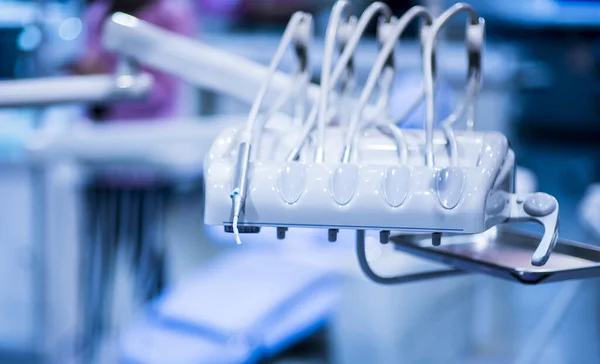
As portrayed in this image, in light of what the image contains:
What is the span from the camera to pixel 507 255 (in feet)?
2.11

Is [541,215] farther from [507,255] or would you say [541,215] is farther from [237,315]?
[237,315]

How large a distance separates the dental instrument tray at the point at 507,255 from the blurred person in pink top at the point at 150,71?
127 centimetres

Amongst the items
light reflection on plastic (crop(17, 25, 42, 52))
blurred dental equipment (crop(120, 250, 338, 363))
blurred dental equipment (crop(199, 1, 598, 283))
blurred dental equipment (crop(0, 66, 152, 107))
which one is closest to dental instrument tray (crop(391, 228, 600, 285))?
blurred dental equipment (crop(199, 1, 598, 283))

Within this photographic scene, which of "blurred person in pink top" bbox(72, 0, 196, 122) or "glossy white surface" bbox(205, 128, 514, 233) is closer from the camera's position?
"glossy white surface" bbox(205, 128, 514, 233)

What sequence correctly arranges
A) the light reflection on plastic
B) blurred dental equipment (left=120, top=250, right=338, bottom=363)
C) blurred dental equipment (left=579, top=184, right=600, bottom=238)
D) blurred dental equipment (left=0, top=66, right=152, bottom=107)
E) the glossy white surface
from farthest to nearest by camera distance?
the light reflection on plastic
blurred dental equipment (left=120, top=250, right=338, bottom=363)
blurred dental equipment (left=579, top=184, right=600, bottom=238)
blurred dental equipment (left=0, top=66, right=152, bottom=107)
the glossy white surface

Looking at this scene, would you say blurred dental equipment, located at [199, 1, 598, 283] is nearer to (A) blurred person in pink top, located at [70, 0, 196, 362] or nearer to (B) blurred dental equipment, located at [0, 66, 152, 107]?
(B) blurred dental equipment, located at [0, 66, 152, 107]

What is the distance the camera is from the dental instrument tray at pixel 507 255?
1.89ft

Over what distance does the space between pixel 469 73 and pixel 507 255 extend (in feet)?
0.47

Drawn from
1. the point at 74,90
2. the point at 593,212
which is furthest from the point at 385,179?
the point at 593,212

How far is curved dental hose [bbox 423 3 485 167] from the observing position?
0.57m

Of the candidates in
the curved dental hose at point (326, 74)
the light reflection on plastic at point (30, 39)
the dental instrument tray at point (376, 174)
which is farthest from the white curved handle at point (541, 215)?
the light reflection on plastic at point (30, 39)

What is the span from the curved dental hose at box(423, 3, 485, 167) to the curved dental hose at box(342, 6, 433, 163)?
0.09 feet

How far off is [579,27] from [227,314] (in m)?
2.94

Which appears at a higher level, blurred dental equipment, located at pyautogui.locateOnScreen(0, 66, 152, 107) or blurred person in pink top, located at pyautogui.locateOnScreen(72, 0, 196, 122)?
blurred person in pink top, located at pyautogui.locateOnScreen(72, 0, 196, 122)
